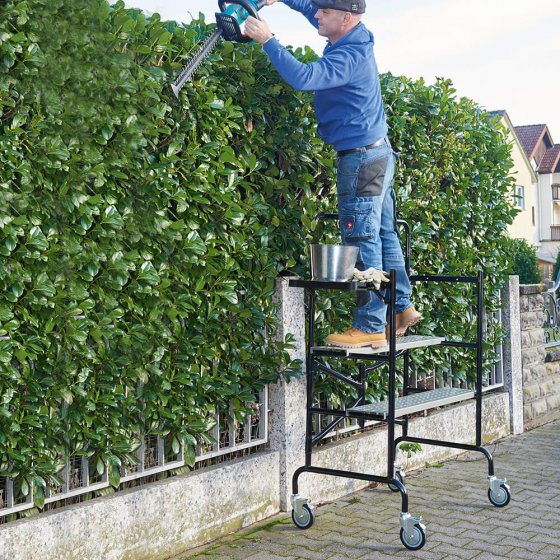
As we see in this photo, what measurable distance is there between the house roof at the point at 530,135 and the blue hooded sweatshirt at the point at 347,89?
54.2m

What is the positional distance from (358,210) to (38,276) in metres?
2.17

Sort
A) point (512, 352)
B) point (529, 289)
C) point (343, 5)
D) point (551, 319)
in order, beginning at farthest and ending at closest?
point (551, 319) < point (529, 289) < point (512, 352) < point (343, 5)

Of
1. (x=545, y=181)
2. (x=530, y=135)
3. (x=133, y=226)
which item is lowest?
(x=133, y=226)

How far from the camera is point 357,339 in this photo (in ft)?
17.2

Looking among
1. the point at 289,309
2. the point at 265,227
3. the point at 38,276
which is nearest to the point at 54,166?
the point at 38,276

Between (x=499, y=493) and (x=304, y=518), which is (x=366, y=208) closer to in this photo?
(x=304, y=518)

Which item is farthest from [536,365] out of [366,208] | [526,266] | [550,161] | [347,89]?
[550,161]

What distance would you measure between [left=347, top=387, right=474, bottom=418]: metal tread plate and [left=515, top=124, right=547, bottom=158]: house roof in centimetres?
5383

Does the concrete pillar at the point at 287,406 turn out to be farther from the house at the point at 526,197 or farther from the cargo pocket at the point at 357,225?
the house at the point at 526,197

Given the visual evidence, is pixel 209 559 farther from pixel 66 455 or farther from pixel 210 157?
pixel 210 157

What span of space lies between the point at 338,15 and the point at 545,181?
5863cm

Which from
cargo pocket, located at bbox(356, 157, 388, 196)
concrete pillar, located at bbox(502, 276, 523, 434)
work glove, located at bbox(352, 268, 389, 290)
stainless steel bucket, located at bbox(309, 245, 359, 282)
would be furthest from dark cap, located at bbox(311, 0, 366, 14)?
concrete pillar, located at bbox(502, 276, 523, 434)

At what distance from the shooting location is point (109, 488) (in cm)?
452

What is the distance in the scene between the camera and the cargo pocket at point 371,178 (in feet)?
17.6
